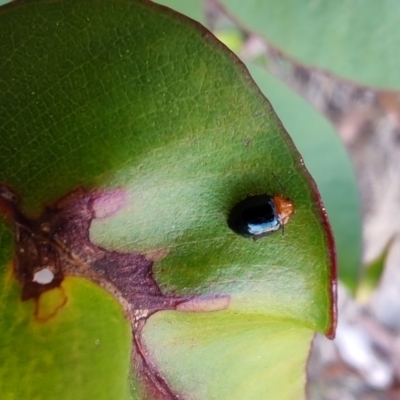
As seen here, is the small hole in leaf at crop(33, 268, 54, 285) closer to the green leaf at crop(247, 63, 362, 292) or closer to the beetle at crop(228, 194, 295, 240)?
the beetle at crop(228, 194, 295, 240)

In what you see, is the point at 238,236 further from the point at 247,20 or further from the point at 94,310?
the point at 247,20

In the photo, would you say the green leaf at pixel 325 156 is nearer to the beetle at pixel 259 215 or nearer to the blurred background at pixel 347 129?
the blurred background at pixel 347 129

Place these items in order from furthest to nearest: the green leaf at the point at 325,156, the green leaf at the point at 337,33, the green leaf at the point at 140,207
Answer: the green leaf at the point at 325,156 → the green leaf at the point at 337,33 → the green leaf at the point at 140,207

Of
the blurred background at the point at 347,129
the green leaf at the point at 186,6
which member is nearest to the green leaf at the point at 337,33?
the blurred background at the point at 347,129

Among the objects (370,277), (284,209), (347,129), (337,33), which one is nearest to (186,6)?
(337,33)

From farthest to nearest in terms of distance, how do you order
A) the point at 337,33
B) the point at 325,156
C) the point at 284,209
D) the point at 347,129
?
the point at 347,129
the point at 325,156
the point at 337,33
the point at 284,209

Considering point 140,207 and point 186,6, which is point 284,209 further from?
point 186,6

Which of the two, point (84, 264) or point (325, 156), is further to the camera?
point (325, 156)

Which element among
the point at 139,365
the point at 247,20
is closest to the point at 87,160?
the point at 139,365
